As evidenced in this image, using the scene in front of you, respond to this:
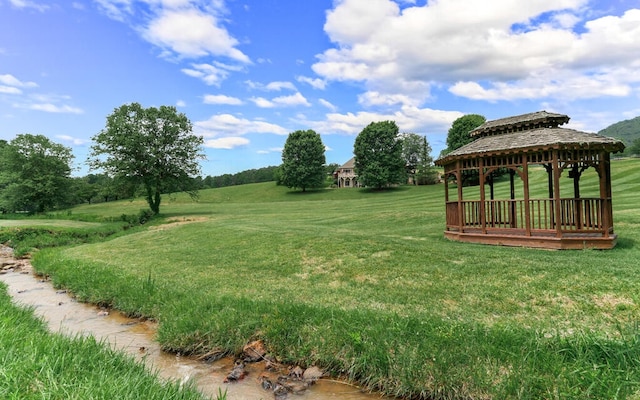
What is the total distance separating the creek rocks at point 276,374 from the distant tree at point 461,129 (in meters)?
55.0

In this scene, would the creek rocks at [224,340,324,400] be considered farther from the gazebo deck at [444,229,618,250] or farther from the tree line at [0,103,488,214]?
the tree line at [0,103,488,214]

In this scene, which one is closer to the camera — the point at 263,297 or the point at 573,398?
the point at 573,398

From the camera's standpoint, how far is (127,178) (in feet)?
105

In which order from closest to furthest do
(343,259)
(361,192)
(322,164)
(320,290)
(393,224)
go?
1. (320,290)
2. (343,259)
3. (393,224)
4. (361,192)
5. (322,164)

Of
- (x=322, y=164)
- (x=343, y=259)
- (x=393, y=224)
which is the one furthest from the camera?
(x=322, y=164)

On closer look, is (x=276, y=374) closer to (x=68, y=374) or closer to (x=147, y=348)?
(x=147, y=348)

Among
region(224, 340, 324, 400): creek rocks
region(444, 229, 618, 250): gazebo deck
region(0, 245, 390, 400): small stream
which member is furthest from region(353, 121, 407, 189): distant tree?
region(224, 340, 324, 400): creek rocks

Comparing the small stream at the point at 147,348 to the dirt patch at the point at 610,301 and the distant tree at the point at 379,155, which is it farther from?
the distant tree at the point at 379,155

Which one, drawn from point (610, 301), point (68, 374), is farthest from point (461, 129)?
point (68, 374)

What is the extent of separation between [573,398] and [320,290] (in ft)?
16.0

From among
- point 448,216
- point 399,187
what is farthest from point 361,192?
point 448,216

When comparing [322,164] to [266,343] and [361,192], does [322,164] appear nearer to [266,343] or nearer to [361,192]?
[361,192]

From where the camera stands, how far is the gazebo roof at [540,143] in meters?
10.4

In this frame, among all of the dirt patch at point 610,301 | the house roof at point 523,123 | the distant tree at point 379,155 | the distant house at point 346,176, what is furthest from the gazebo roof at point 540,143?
the distant house at point 346,176
